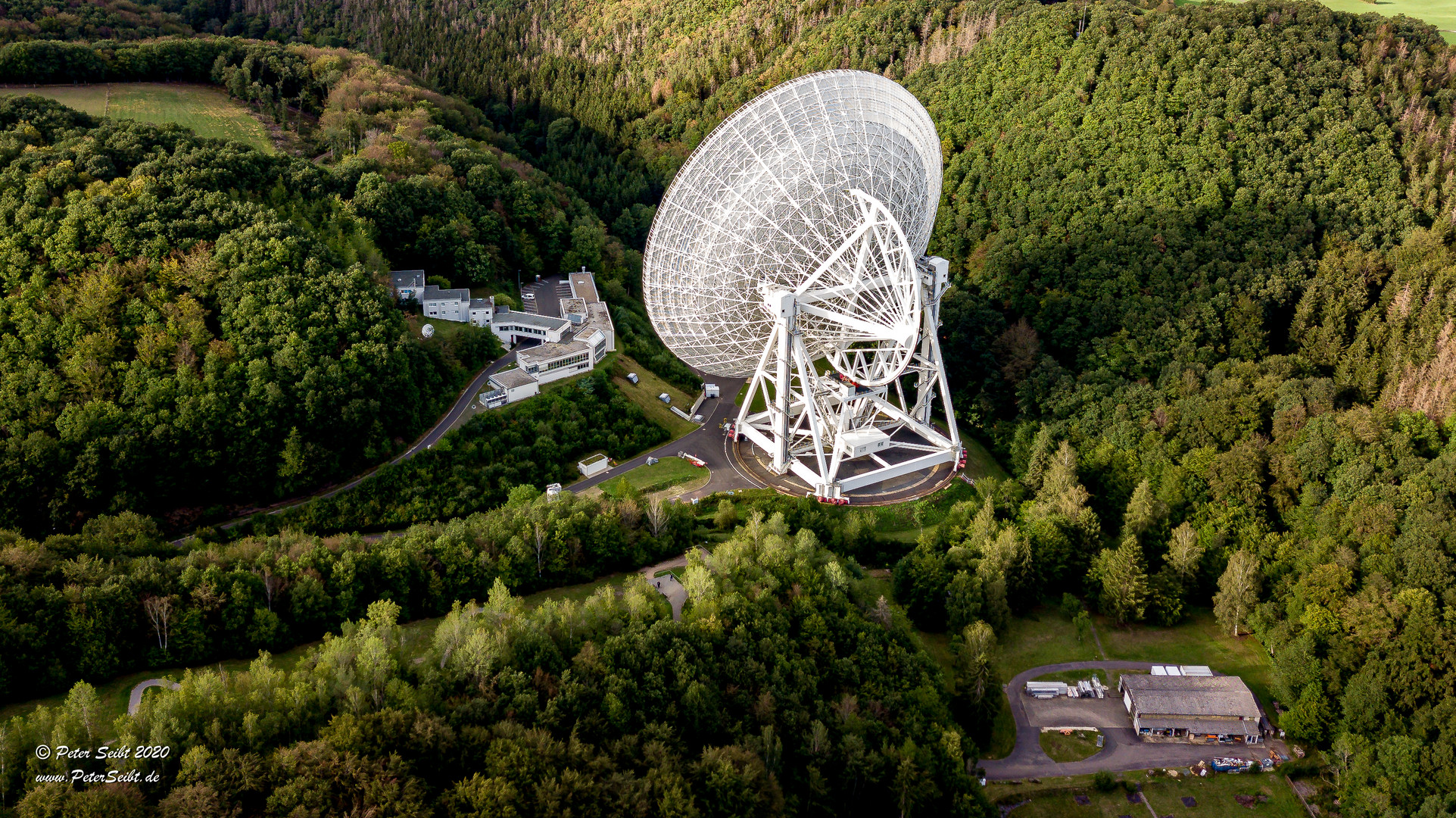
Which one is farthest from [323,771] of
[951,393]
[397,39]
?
[397,39]

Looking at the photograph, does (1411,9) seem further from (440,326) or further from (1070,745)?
(440,326)

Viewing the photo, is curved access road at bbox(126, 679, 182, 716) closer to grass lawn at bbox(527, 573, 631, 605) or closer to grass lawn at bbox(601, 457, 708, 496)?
grass lawn at bbox(527, 573, 631, 605)

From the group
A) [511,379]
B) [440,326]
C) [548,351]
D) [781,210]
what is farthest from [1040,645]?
[440,326]

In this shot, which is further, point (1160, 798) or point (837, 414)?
point (837, 414)

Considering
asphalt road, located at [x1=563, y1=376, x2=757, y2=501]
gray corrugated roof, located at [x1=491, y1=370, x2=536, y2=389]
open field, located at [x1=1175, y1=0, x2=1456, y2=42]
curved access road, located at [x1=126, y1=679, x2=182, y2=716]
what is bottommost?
asphalt road, located at [x1=563, y1=376, x2=757, y2=501]

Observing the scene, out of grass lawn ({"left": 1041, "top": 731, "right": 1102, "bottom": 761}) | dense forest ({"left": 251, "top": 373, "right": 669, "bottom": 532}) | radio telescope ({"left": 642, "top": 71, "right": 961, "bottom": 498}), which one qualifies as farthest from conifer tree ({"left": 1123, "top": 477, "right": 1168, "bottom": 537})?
dense forest ({"left": 251, "top": 373, "right": 669, "bottom": 532})

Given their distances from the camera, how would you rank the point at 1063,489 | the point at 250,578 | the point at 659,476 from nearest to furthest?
the point at 250,578, the point at 1063,489, the point at 659,476

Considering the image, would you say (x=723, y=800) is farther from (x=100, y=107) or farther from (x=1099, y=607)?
(x=100, y=107)
